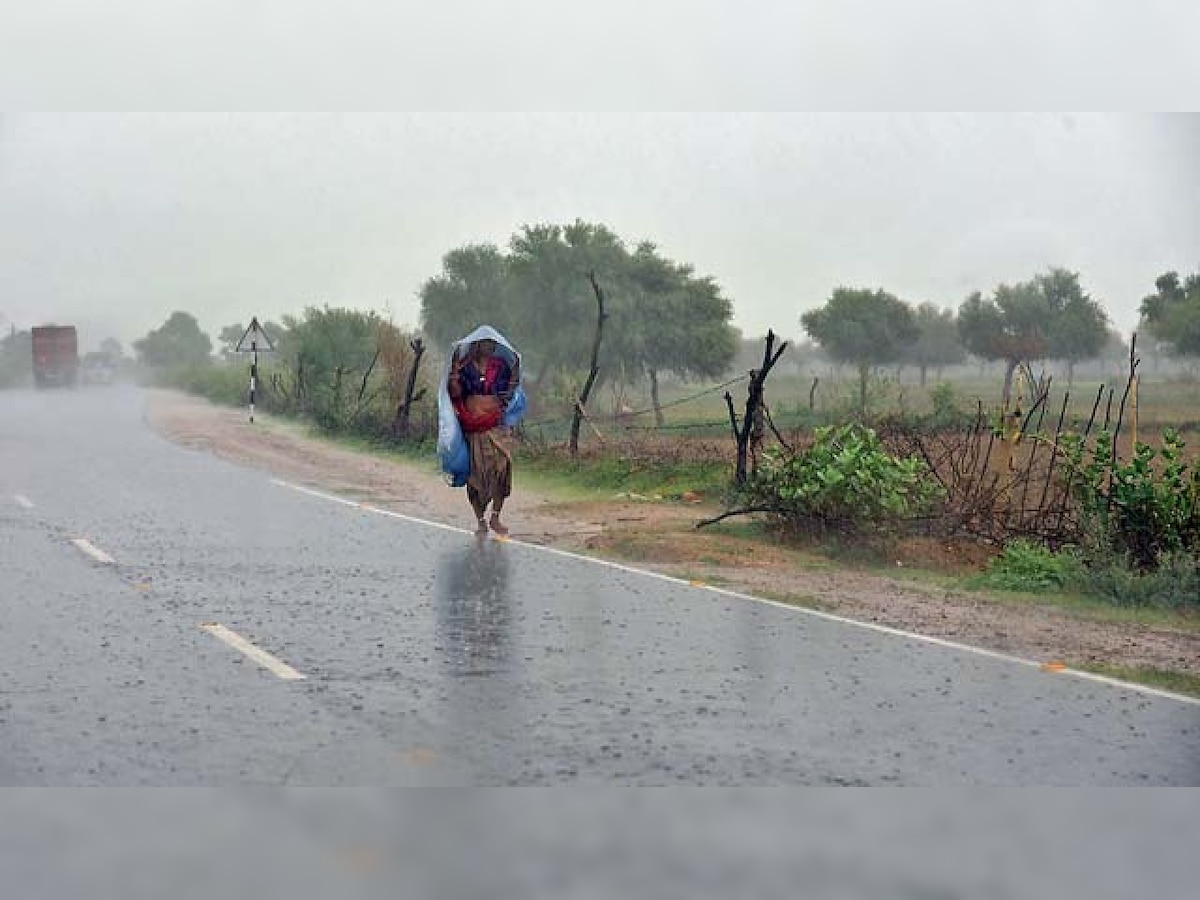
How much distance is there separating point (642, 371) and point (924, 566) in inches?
1349

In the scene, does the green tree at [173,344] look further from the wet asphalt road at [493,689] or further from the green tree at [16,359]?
the wet asphalt road at [493,689]

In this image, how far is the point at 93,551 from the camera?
1333 centimetres

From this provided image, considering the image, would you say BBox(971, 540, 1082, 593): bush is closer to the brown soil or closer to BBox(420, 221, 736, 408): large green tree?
the brown soil

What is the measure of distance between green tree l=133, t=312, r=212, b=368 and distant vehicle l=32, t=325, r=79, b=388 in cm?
1886

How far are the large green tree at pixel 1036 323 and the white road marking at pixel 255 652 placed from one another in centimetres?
4430

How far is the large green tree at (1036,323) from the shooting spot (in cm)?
5403

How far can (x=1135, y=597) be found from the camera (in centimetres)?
1177

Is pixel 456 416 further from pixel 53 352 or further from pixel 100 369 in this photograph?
pixel 100 369

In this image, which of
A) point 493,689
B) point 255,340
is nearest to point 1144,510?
point 493,689

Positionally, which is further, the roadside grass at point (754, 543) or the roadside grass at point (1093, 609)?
the roadside grass at point (754, 543)

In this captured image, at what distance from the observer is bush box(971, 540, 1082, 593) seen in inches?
486

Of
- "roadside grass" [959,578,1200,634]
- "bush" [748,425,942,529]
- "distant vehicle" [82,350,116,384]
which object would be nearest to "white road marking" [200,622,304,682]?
"roadside grass" [959,578,1200,634]

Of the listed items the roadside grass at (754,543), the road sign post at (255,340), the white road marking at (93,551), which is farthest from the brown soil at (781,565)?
the road sign post at (255,340)

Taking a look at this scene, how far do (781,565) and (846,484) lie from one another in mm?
1331
